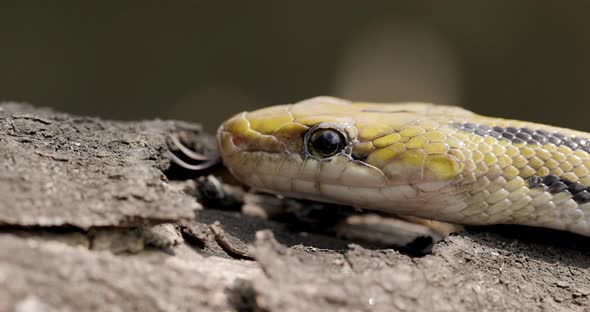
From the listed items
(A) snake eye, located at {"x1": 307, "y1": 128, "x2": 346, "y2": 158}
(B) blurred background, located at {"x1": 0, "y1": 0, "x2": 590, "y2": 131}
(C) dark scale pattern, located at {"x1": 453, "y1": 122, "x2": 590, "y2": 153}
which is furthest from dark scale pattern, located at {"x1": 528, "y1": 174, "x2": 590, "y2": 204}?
(B) blurred background, located at {"x1": 0, "y1": 0, "x2": 590, "y2": 131}

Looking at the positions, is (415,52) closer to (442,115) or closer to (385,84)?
(385,84)

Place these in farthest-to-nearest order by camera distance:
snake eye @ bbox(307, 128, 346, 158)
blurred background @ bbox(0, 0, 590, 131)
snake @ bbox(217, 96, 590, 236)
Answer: blurred background @ bbox(0, 0, 590, 131)
snake eye @ bbox(307, 128, 346, 158)
snake @ bbox(217, 96, 590, 236)

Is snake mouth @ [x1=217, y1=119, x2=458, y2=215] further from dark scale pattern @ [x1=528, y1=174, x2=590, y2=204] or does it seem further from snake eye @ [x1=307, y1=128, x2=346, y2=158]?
dark scale pattern @ [x1=528, y1=174, x2=590, y2=204]

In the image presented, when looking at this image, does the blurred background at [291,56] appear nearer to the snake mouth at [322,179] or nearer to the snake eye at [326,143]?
the snake mouth at [322,179]

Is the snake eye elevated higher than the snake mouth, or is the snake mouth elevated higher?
the snake eye

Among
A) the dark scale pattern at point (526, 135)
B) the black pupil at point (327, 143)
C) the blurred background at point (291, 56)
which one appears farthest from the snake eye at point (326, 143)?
the blurred background at point (291, 56)

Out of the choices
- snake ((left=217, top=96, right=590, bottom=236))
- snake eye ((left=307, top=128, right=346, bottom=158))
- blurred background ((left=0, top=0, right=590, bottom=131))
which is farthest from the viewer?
blurred background ((left=0, top=0, right=590, bottom=131))

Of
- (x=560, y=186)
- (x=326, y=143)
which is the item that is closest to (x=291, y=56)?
(x=326, y=143)
